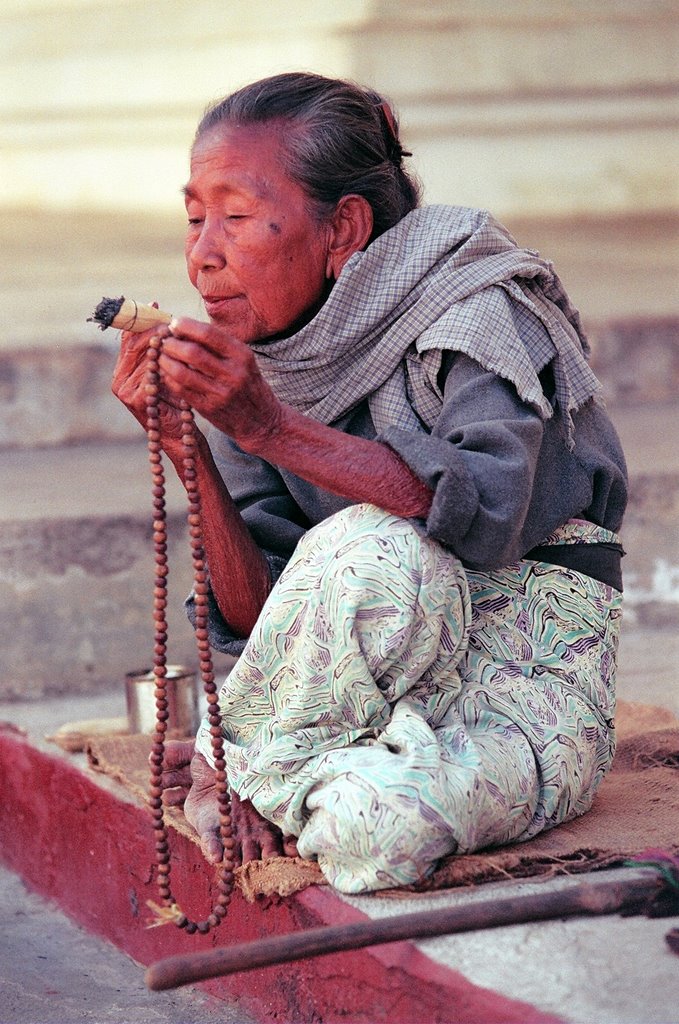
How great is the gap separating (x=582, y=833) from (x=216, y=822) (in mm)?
644

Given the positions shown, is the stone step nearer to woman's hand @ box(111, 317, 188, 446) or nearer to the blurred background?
the blurred background

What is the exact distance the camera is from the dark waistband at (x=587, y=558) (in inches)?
99.3

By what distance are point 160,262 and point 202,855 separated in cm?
312

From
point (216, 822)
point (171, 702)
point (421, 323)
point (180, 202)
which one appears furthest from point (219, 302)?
point (180, 202)

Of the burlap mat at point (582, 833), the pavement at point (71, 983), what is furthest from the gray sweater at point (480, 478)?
the pavement at point (71, 983)

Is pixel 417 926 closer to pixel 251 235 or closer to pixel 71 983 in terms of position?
pixel 71 983

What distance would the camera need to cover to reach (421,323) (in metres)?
2.49

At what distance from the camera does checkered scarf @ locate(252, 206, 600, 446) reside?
2.45m

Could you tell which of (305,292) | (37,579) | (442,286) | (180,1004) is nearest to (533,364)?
(442,286)

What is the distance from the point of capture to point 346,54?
212 inches

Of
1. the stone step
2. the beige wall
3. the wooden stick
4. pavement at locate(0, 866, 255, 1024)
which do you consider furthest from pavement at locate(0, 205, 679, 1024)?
the wooden stick

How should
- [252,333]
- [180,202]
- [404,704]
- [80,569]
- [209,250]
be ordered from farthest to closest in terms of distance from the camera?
[180,202] < [80,569] < [252,333] < [209,250] < [404,704]

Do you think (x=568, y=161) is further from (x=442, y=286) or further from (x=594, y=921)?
(x=594, y=921)

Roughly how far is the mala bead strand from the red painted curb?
0.49ft
